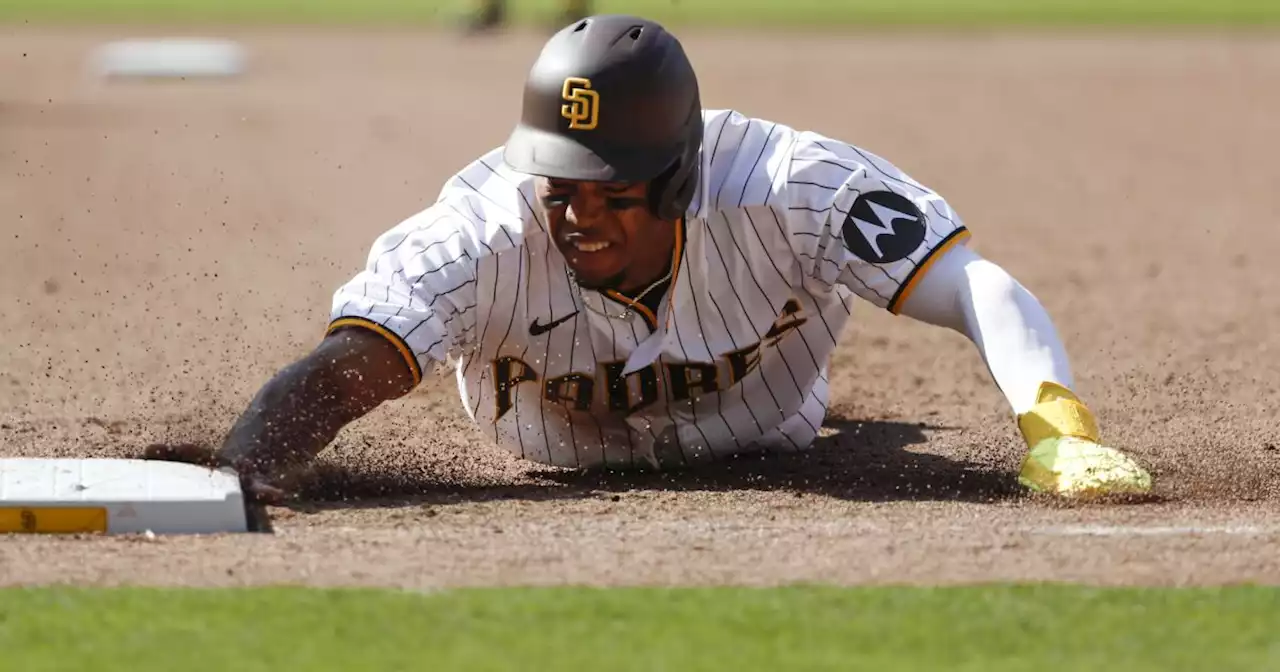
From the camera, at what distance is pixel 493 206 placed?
17.1ft

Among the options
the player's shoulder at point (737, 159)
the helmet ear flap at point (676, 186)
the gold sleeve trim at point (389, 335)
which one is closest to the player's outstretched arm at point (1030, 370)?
the player's shoulder at point (737, 159)

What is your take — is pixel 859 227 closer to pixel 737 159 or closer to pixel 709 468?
pixel 737 159

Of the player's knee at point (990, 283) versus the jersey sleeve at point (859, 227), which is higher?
the jersey sleeve at point (859, 227)

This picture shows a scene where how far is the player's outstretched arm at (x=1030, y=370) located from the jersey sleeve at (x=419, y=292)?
44.3 inches

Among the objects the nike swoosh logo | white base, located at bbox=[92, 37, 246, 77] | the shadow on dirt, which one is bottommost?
the shadow on dirt

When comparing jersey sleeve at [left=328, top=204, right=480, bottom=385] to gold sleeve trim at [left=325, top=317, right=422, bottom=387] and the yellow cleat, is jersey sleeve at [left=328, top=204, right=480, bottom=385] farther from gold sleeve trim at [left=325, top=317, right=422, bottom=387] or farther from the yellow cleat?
the yellow cleat

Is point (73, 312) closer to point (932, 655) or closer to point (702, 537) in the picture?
point (702, 537)

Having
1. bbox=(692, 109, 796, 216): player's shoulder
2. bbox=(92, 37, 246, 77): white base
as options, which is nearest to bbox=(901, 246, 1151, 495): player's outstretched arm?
bbox=(692, 109, 796, 216): player's shoulder

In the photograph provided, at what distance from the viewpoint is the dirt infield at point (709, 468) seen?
13.9 ft

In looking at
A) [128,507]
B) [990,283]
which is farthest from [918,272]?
[128,507]

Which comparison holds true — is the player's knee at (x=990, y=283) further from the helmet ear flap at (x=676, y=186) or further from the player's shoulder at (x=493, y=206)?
the player's shoulder at (x=493, y=206)

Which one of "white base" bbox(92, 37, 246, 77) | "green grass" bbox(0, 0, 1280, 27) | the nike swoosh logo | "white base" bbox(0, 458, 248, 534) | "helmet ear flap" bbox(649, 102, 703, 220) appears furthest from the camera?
"green grass" bbox(0, 0, 1280, 27)

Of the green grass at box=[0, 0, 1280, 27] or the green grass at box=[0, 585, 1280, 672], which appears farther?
the green grass at box=[0, 0, 1280, 27]

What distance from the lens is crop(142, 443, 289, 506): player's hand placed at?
4656 millimetres
